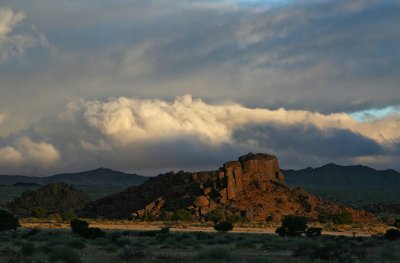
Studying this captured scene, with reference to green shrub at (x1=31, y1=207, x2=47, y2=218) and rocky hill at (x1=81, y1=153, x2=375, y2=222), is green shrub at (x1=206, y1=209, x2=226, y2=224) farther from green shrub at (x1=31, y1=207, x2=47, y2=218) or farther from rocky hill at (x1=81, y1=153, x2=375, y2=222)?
green shrub at (x1=31, y1=207, x2=47, y2=218)

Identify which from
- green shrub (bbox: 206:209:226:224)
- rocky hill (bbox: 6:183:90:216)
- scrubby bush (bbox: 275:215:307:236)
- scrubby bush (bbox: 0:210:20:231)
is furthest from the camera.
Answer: rocky hill (bbox: 6:183:90:216)

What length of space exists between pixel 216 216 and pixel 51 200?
54.4 meters

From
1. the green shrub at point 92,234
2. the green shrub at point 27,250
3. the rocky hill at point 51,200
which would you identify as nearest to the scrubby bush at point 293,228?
the green shrub at point 92,234

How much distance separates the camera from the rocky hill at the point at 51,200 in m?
129

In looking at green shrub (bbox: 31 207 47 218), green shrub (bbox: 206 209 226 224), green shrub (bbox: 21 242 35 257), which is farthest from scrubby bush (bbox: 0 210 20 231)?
green shrub (bbox: 31 207 47 218)

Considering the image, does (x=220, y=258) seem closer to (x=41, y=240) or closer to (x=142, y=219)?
(x=41, y=240)

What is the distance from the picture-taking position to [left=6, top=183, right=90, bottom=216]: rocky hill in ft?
424

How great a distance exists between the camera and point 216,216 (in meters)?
97.4

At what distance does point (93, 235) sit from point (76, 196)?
94.7 metres

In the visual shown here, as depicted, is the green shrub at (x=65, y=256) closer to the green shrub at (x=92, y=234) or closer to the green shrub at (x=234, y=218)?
the green shrub at (x=92, y=234)

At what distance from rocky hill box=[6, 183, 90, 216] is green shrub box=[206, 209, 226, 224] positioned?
39528mm

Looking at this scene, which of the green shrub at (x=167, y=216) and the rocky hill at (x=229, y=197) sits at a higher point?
the rocky hill at (x=229, y=197)

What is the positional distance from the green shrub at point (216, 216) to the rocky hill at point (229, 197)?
3.56 feet

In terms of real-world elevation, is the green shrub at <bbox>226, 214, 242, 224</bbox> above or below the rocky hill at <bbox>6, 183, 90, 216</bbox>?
below
